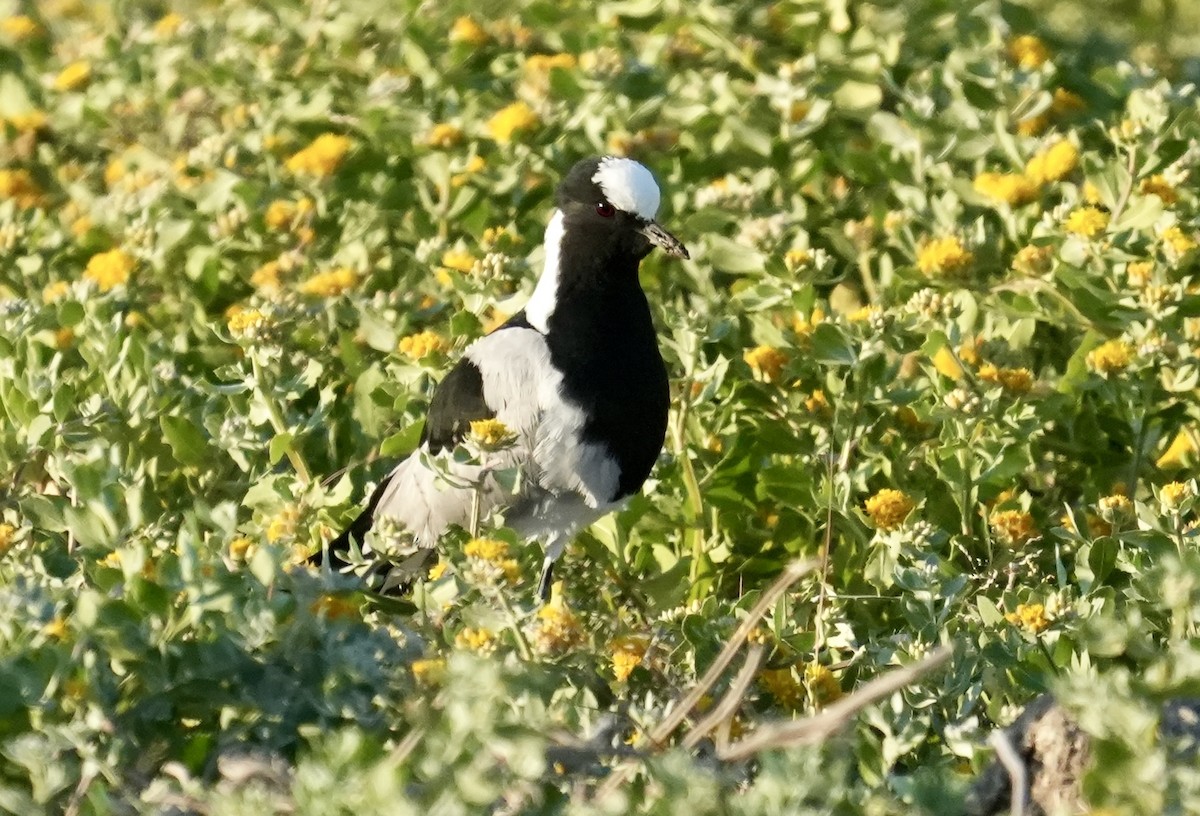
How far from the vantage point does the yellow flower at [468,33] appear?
595 cm

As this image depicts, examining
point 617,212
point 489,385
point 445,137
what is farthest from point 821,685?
point 445,137

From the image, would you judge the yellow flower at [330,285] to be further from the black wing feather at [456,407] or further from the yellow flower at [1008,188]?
the yellow flower at [1008,188]

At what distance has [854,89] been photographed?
18.1ft

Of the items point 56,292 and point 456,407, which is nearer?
point 456,407

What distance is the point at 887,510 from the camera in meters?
3.53

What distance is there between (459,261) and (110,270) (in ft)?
3.05

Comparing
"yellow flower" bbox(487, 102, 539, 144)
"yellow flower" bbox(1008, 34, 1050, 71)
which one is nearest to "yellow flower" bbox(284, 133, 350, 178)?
"yellow flower" bbox(487, 102, 539, 144)

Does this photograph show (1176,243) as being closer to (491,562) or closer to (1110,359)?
(1110,359)

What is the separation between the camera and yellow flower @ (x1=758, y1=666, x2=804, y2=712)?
120 inches

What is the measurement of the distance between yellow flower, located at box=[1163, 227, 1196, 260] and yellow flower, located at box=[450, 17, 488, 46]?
8.34ft

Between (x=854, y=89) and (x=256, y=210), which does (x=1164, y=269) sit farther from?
(x=256, y=210)

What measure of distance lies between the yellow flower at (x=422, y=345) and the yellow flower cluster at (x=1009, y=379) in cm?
115

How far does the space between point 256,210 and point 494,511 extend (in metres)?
2.24

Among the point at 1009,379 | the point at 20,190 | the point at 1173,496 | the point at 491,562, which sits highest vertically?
the point at 491,562
